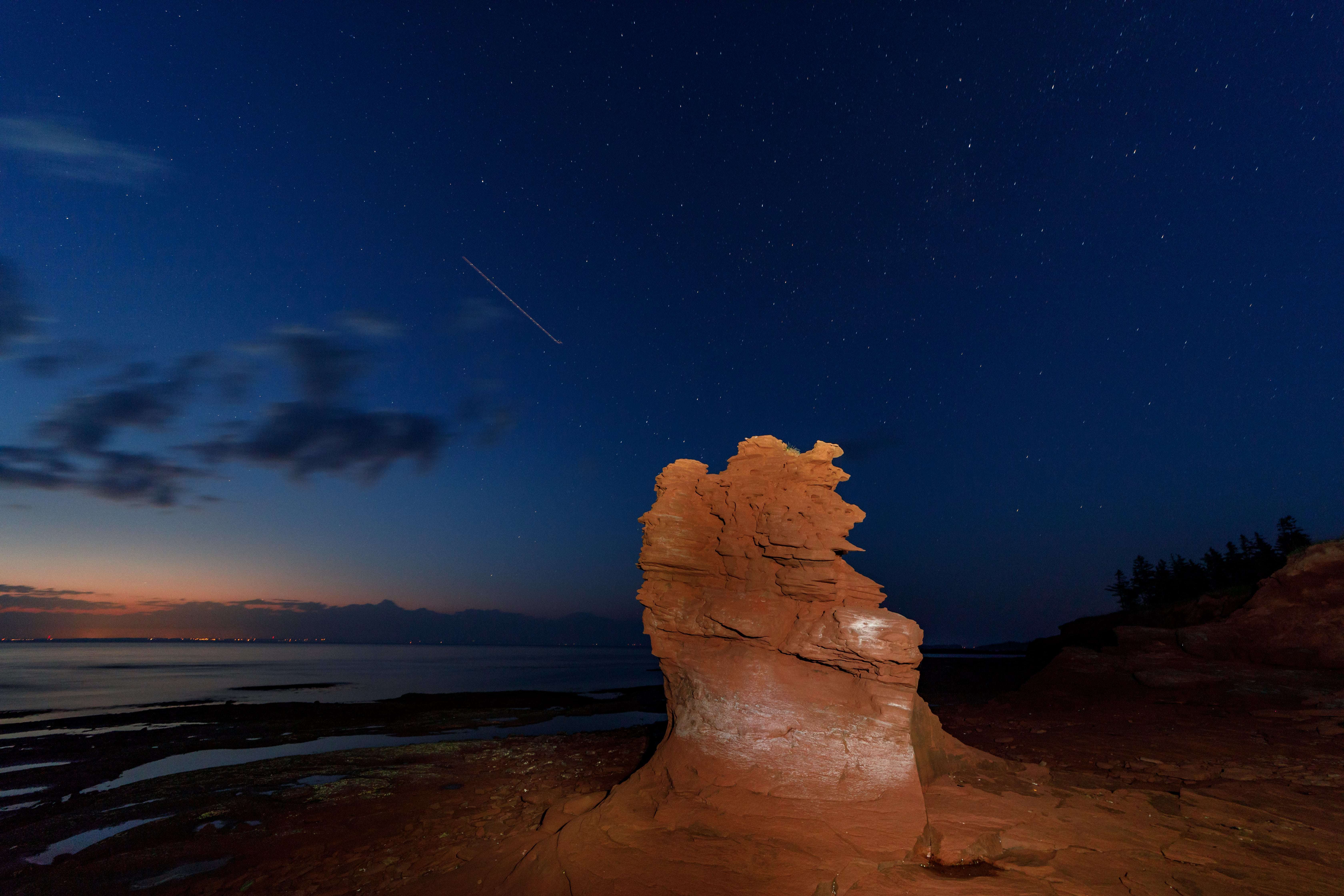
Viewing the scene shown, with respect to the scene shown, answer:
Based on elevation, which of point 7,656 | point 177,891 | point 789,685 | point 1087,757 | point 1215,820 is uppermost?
point 789,685

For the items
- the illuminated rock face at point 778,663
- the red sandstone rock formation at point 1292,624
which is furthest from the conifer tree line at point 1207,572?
the illuminated rock face at point 778,663

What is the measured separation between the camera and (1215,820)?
7.82m

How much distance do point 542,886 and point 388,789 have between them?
32.3 feet

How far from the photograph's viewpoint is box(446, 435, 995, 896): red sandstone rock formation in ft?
22.7

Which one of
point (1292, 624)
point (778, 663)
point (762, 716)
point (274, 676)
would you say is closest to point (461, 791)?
point (762, 716)

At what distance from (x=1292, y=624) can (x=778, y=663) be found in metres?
23.8

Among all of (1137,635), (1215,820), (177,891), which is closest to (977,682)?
(1137,635)

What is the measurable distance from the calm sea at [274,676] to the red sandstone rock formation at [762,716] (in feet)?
125

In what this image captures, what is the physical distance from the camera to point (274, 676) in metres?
62.3

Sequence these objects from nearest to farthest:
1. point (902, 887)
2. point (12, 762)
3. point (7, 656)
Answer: point (902, 887) → point (12, 762) → point (7, 656)

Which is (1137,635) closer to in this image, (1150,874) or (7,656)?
(1150,874)

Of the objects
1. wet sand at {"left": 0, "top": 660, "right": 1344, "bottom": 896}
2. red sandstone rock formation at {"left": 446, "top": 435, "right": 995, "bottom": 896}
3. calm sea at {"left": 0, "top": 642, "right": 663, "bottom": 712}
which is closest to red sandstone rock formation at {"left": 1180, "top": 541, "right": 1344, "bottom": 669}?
wet sand at {"left": 0, "top": 660, "right": 1344, "bottom": 896}

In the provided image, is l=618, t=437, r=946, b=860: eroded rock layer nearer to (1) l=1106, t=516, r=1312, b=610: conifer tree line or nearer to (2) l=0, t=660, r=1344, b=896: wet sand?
(2) l=0, t=660, r=1344, b=896: wet sand

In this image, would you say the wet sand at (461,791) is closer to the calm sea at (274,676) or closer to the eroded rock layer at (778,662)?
the eroded rock layer at (778,662)
